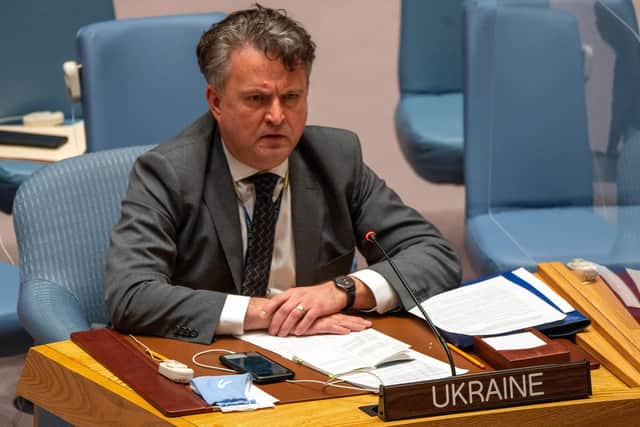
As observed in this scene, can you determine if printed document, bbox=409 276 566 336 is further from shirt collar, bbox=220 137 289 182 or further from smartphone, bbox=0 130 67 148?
smartphone, bbox=0 130 67 148

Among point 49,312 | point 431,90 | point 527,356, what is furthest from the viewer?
point 431,90

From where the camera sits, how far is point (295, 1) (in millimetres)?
5125

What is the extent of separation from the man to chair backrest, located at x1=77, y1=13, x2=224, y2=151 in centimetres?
85

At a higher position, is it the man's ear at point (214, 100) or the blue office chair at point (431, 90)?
the man's ear at point (214, 100)

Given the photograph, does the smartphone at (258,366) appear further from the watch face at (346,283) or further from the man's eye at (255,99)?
the man's eye at (255,99)

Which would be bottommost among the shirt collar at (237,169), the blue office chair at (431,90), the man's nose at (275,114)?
the blue office chair at (431,90)

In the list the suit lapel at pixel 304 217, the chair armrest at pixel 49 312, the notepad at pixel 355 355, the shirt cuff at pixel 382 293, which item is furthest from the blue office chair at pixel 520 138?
the chair armrest at pixel 49 312

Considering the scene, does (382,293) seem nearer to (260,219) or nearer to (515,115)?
(260,219)

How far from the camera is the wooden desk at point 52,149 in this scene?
3.79 meters

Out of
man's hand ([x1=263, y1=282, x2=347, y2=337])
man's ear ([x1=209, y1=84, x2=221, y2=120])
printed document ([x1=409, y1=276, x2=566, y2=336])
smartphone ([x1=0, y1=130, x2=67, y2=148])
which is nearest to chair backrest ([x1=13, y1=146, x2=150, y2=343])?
man's ear ([x1=209, y1=84, x2=221, y2=120])

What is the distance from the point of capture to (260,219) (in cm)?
274

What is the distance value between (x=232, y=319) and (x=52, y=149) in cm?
172

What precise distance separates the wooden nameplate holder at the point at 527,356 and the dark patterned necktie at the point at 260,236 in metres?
0.68

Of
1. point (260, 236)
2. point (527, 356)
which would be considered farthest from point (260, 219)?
point (527, 356)
